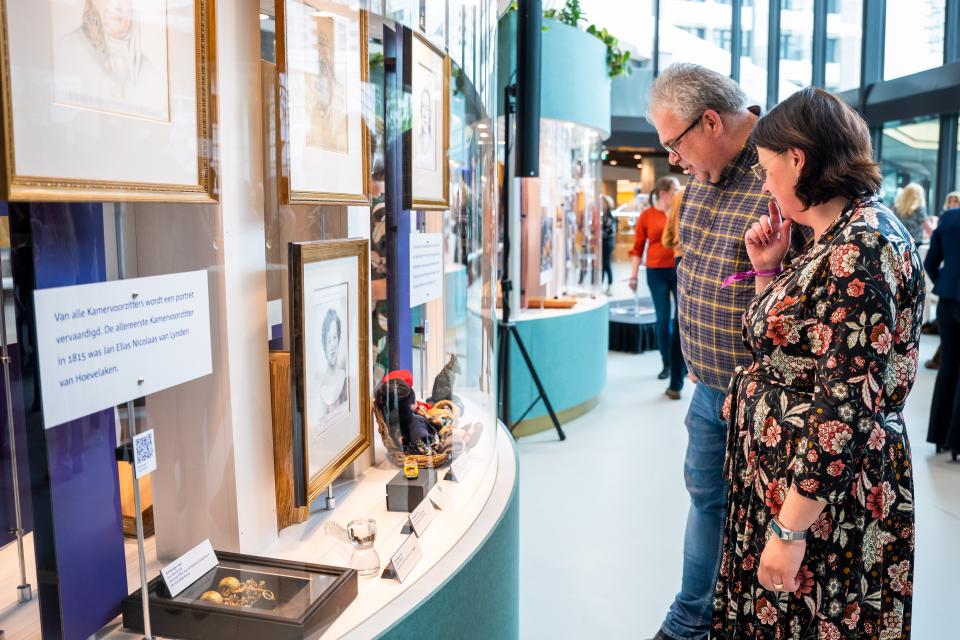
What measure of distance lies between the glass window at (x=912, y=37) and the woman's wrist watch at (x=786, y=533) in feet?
35.7

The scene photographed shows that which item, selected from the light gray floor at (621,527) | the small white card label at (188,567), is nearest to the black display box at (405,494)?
the small white card label at (188,567)

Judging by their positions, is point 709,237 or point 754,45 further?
point 754,45

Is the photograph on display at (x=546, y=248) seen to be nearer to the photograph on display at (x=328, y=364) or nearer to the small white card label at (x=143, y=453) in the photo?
the photograph on display at (x=328, y=364)

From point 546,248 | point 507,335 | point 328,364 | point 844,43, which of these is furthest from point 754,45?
point 328,364

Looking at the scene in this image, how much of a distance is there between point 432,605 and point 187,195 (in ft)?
2.53

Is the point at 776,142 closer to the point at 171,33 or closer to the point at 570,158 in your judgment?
the point at 171,33

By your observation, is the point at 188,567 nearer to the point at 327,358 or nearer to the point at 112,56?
the point at 327,358

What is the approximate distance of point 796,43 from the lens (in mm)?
13594

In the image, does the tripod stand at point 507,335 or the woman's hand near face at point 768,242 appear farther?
the tripod stand at point 507,335

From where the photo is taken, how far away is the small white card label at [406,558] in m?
1.36

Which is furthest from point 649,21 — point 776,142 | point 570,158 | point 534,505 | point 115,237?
point 115,237

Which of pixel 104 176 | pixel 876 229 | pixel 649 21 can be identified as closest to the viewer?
pixel 104 176

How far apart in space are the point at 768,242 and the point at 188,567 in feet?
4.88

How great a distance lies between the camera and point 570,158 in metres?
6.21
